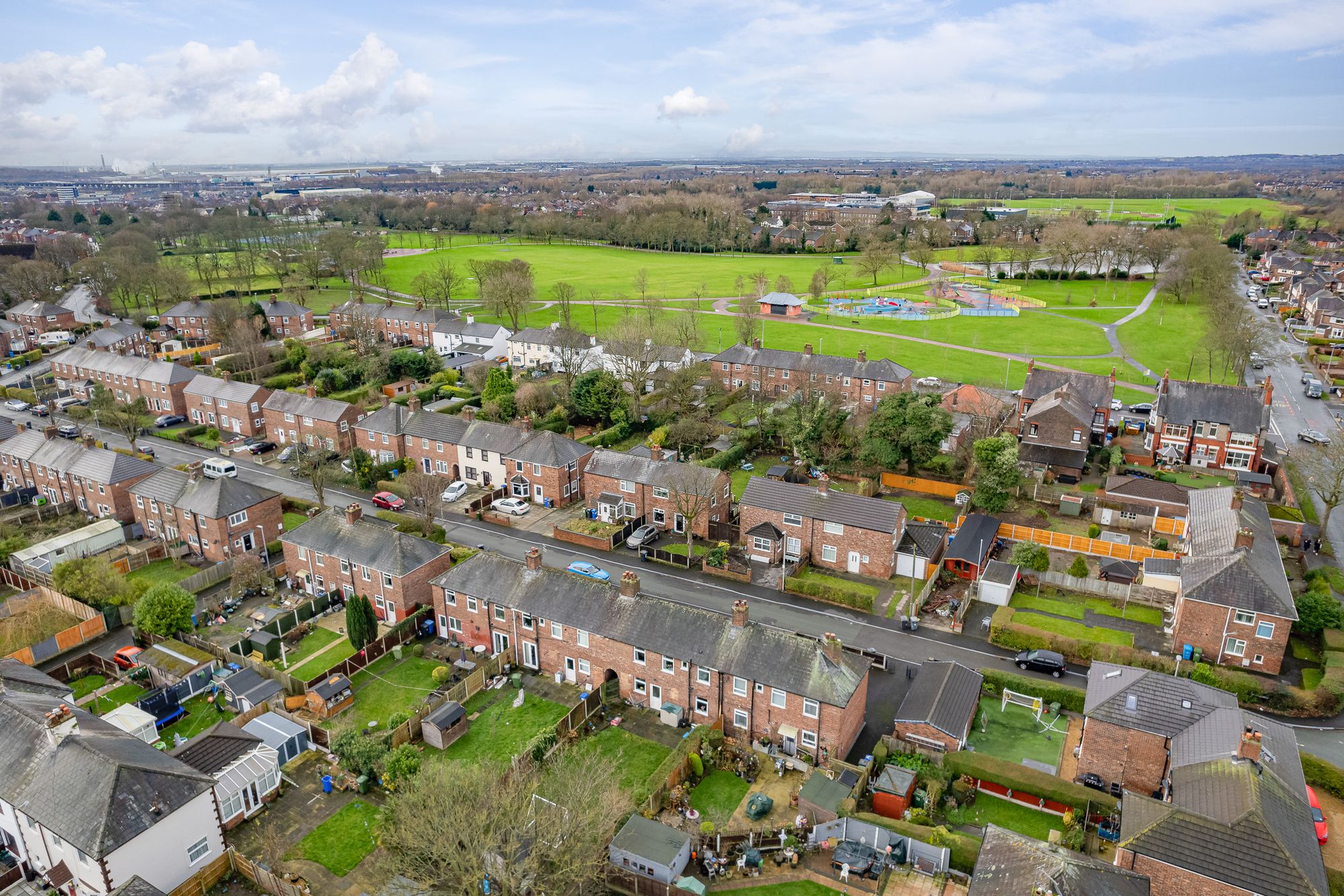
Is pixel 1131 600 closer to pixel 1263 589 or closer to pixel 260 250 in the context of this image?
pixel 1263 589

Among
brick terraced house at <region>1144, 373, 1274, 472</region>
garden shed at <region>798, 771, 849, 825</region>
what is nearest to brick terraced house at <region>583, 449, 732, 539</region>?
garden shed at <region>798, 771, 849, 825</region>

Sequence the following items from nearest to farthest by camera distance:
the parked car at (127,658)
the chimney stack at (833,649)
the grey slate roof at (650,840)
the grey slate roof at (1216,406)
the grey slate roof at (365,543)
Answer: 1. the grey slate roof at (650,840)
2. the chimney stack at (833,649)
3. the parked car at (127,658)
4. the grey slate roof at (365,543)
5. the grey slate roof at (1216,406)

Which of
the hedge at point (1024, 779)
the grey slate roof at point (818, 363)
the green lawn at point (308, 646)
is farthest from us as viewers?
the grey slate roof at point (818, 363)

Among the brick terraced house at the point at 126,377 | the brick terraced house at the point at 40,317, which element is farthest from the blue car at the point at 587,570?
the brick terraced house at the point at 40,317

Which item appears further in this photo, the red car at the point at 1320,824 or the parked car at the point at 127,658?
the parked car at the point at 127,658

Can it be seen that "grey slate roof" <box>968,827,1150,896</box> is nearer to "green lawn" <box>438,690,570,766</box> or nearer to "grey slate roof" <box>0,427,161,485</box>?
"green lawn" <box>438,690,570,766</box>

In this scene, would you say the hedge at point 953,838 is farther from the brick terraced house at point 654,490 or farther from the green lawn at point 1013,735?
the brick terraced house at point 654,490

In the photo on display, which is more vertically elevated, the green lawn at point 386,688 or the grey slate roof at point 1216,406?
the grey slate roof at point 1216,406
